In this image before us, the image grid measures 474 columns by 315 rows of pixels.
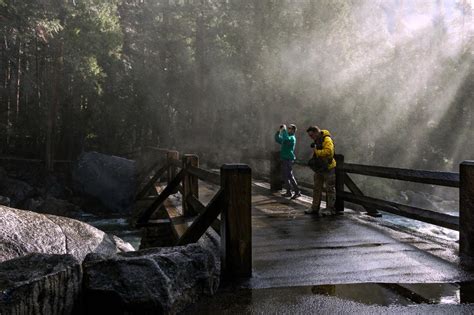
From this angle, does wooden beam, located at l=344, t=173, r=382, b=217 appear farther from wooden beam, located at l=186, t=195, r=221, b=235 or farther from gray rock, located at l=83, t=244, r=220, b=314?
gray rock, located at l=83, t=244, r=220, b=314

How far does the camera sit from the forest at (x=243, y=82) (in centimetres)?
2750

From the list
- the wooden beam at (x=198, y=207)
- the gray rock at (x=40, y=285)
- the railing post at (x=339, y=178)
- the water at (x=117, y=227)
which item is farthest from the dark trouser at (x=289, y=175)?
the gray rock at (x=40, y=285)

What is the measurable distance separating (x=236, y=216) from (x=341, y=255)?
1866mm

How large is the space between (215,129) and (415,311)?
3521cm

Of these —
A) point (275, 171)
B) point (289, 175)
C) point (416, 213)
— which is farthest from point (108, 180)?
point (416, 213)

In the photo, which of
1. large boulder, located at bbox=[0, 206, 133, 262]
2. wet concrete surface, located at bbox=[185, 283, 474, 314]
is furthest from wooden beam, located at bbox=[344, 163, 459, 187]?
large boulder, located at bbox=[0, 206, 133, 262]

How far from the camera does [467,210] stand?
16.3 feet

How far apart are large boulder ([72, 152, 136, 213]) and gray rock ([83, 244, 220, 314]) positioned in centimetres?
1687

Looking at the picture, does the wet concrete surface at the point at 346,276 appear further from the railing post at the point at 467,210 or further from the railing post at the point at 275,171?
the railing post at the point at 275,171

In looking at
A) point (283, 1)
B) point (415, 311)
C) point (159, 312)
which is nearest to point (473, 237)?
point (415, 311)

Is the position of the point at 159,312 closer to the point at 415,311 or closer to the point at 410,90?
the point at 415,311

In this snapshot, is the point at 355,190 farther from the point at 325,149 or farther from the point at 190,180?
the point at 190,180

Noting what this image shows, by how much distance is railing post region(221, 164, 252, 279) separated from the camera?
433 centimetres

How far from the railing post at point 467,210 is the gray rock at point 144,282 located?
337 centimetres
